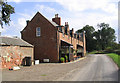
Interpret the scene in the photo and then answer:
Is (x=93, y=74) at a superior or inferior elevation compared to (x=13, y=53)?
inferior

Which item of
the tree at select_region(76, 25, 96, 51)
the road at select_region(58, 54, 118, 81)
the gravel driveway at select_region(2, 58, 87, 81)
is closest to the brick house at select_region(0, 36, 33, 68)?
the gravel driveway at select_region(2, 58, 87, 81)

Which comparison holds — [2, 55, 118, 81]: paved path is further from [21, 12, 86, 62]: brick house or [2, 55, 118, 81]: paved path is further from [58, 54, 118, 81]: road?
[21, 12, 86, 62]: brick house

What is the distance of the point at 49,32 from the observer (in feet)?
102

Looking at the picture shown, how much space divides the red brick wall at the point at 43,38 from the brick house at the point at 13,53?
5.03 m

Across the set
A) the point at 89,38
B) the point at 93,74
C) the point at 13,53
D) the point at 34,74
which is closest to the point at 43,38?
the point at 13,53

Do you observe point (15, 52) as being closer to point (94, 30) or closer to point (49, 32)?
point (49, 32)

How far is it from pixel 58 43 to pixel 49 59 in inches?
160

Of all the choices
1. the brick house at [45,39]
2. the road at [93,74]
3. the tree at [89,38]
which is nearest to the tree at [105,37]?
the tree at [89,38]

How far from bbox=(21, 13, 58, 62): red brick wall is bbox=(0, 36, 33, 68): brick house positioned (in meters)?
5.03

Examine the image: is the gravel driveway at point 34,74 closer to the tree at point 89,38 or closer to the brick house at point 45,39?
the brick house at point 45,39

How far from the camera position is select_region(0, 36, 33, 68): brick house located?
19.7m

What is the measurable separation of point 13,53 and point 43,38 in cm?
1078

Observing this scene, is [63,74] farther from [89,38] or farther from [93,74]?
[89,38]

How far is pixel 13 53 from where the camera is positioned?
2162 centimetres
